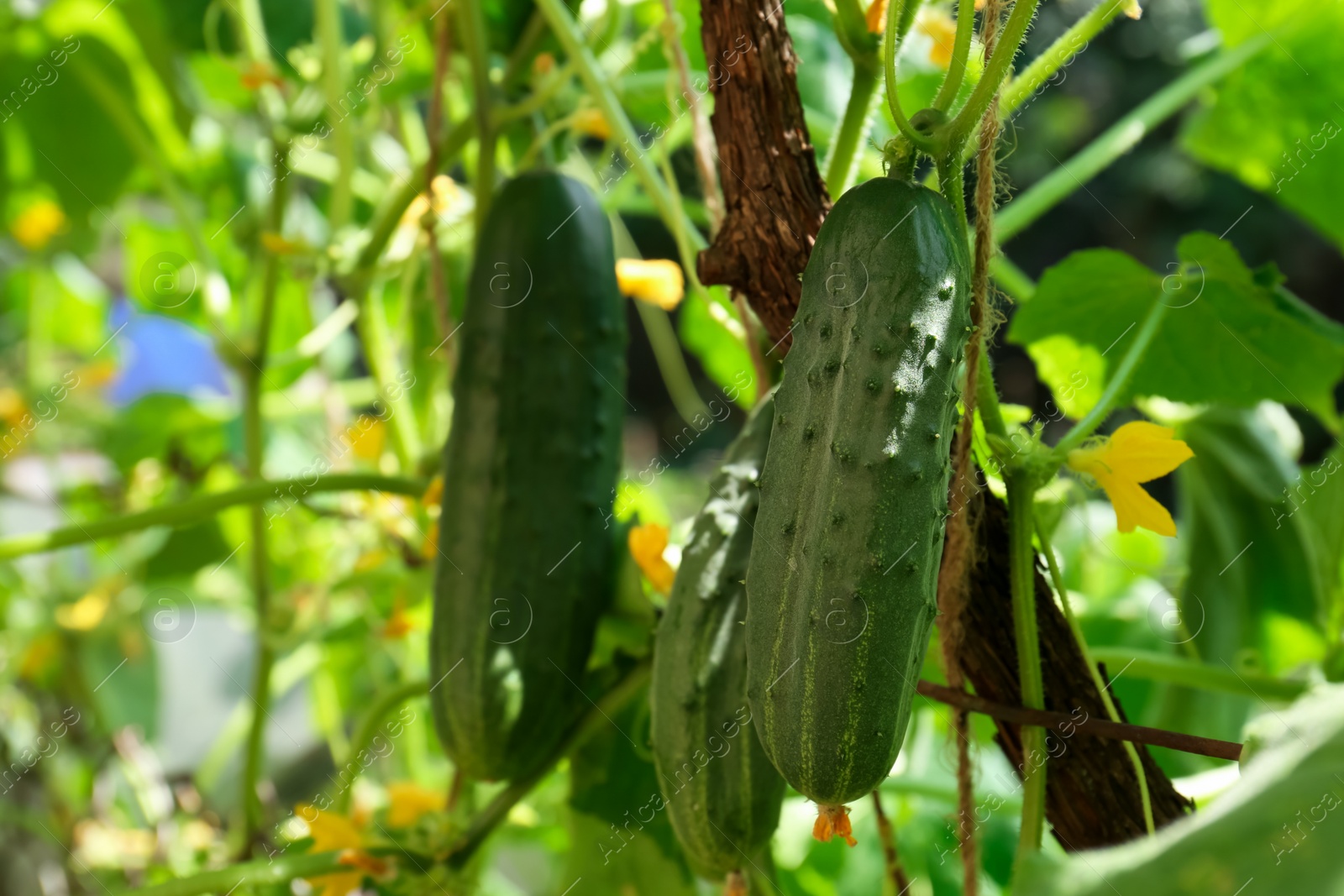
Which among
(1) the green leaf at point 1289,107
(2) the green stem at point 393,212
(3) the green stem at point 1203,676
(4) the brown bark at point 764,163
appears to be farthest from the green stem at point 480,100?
(1) the green leaf at point 1289,107

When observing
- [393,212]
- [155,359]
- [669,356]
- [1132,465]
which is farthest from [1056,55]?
[155,359]

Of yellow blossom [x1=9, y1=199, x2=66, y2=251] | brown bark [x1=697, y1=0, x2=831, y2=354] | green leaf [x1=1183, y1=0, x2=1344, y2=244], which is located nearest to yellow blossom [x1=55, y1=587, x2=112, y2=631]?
yellow blossom [x1=9, y1=199, x2=66, y2=251]

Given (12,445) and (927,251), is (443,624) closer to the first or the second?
(927,251)

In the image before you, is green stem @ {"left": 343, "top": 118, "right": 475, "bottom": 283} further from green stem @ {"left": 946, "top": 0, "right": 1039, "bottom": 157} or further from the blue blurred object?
the blue blurred object

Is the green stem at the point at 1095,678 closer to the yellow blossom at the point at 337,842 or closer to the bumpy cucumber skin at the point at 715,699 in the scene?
the bumpy cucumber skin at the point at 715,699

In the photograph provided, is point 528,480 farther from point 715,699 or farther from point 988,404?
point 988,404
